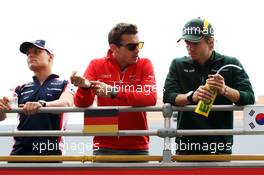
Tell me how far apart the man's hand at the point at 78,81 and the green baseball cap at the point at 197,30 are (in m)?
0.79

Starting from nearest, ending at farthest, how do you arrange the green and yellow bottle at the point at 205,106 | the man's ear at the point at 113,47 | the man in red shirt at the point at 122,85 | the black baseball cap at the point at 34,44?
the green and yellow bottle at the point at 205,106 < the man in red shirt at the point at 122,85 < the man's ear at the point at 113,47 < the black baseball cap at the point at 34,44

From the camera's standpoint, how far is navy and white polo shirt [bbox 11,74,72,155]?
4.35m

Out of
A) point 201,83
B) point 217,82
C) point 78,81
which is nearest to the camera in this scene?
point 217,82

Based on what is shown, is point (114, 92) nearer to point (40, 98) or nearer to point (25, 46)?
point (40, 98)

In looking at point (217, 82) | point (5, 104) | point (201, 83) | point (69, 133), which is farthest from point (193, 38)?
point (5, 104)

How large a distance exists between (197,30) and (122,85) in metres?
0.70

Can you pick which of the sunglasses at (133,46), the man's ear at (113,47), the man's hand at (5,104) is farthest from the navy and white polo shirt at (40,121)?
the sunglasses at (133,46)

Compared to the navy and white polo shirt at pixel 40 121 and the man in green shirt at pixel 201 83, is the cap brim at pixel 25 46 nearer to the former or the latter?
the navy and white polo shirt at pixel 40 121

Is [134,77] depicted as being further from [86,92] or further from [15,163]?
[15,163]

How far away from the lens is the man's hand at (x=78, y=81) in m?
3.92

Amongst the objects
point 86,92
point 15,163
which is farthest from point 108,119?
point 15,163

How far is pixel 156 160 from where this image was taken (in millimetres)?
4027

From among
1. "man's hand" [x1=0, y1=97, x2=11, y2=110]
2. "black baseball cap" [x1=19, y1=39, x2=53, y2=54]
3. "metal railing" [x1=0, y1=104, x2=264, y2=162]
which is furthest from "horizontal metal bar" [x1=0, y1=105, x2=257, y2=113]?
"black baseball cap" [x1=19, y1=39, x2=53, y2=54]

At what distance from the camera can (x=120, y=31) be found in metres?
4.29
